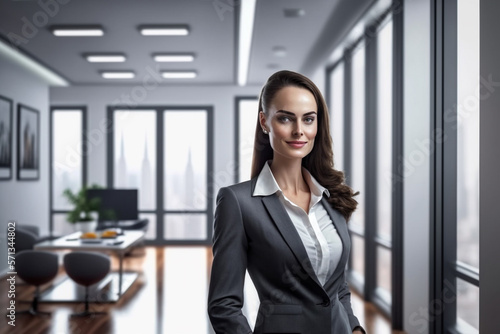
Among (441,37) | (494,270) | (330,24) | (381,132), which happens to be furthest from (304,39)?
(494,270)

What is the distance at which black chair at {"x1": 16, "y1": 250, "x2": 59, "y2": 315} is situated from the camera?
191 inches

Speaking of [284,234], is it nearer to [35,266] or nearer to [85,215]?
[35,266]

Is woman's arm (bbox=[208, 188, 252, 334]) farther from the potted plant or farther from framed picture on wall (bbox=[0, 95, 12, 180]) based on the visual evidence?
framed picture on wall (bbox=[0, 95, 12, 180])

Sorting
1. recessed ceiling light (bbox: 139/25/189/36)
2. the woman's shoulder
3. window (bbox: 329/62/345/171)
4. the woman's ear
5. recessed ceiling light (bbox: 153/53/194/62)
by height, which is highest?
recessed ceiling light (bbox: 139/25/189/36)

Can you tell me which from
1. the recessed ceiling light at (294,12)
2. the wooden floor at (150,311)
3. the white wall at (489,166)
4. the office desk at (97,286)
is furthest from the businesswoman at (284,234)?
the office desk at (97,286)

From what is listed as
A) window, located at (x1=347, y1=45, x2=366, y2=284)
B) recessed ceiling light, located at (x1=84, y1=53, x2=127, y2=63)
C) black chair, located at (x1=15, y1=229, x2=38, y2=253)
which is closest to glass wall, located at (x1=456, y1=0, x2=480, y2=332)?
window, located at (x1=347, y1=45, x2=366, y2=284)

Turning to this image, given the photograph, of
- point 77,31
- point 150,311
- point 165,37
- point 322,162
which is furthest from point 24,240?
point 322,162

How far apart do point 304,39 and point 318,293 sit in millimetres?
5127

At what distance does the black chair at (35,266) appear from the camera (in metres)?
4.84

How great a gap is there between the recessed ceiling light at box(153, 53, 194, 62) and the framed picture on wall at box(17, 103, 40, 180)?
2216 mm

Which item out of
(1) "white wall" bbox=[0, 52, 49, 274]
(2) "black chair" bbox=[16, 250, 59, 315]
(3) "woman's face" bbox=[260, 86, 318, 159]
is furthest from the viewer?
(1) "white wall" bbox=[0, 52, 49, 274]

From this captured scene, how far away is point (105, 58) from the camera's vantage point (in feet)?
23.3

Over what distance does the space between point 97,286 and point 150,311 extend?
1.33m

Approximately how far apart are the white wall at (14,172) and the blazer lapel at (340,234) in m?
6.37
